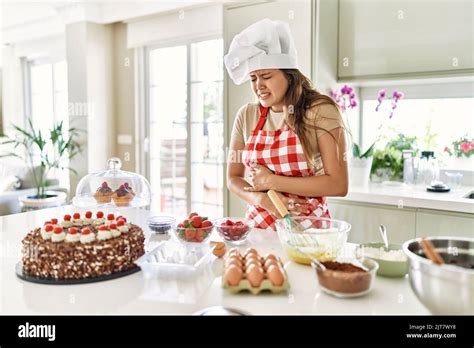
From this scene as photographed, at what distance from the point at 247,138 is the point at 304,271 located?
2.72ft

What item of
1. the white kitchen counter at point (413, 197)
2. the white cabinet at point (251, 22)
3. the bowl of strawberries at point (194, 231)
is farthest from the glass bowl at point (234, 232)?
the white cabinet at point (251, 22)

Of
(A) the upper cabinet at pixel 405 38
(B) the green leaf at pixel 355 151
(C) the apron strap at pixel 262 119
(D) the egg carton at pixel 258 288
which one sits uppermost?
(A) the upper cabinet at pixel 405 38

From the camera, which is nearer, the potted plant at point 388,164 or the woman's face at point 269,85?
the woman's face at point 269,85

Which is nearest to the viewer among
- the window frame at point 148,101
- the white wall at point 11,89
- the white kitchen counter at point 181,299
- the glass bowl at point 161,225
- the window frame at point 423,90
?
the white kitchen counter at point 181,299

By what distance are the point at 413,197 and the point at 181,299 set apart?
1706mm

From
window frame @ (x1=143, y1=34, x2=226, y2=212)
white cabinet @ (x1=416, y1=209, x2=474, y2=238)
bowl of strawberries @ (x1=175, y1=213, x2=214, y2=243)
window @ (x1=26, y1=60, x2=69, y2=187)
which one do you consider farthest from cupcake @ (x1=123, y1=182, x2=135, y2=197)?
window @ (x1=26, y1=60, x2=69, y2=187)

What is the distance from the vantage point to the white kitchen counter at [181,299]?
0.86 m

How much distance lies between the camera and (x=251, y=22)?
2.67 meters

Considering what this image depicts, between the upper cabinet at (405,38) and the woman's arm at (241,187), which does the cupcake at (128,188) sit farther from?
the upper cabinet at (405,38)

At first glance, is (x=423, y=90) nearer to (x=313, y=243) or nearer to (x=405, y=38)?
(x=405, y=38)

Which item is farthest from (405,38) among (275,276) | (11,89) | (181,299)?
(11,89)

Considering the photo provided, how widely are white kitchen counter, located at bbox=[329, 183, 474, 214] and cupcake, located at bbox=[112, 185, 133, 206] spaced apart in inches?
53.3

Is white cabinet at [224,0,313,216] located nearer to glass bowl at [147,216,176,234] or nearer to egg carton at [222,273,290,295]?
glass bowl at [147,216,176,234]
